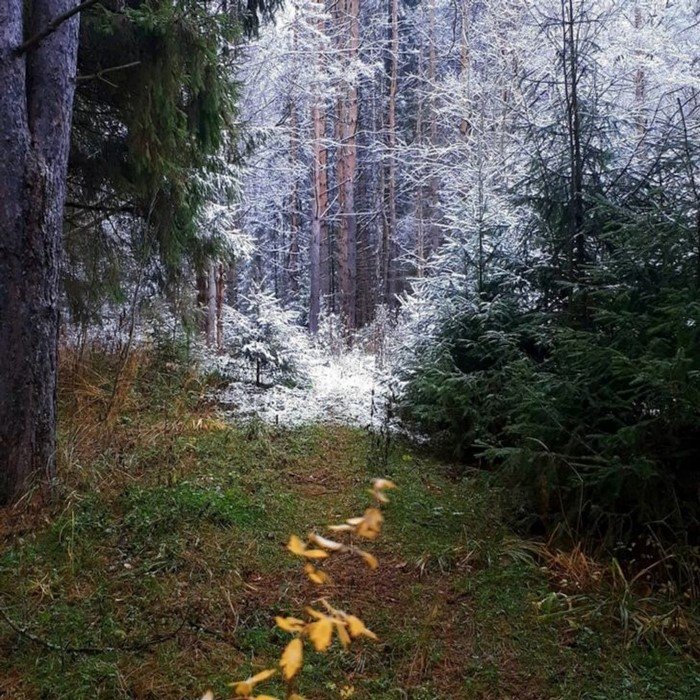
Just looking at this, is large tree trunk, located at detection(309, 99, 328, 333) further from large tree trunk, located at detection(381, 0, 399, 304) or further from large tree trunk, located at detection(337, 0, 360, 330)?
large tree trunk, located at detection(381, 0, 399, 304)

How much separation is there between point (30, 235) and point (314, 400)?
4597mm

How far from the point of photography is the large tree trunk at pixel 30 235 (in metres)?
3.45

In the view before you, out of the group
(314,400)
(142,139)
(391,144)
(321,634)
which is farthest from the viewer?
(391,144)

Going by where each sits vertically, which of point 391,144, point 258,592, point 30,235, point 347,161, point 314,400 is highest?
point 391,144

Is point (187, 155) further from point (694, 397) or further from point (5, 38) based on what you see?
point (694, 397)

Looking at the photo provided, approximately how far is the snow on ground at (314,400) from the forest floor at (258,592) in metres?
1.68

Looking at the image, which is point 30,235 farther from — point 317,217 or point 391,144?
point 391,144

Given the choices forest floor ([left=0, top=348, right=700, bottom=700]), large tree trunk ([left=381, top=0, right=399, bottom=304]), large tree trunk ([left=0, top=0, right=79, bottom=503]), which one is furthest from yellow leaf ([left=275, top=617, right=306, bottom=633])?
large tree trunk ([left=381, top=0, right=399, bottom=304])

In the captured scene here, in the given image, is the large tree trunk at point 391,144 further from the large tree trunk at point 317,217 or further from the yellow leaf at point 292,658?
the yellow leaf at point 292,658

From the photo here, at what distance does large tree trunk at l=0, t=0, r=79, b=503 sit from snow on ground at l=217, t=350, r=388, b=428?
9.36 ft

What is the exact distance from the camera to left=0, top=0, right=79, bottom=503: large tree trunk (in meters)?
3.45

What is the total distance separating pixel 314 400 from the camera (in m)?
7.60

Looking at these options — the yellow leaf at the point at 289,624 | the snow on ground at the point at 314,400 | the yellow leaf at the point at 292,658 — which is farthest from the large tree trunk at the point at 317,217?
the yellow leaf at the point at 292,658

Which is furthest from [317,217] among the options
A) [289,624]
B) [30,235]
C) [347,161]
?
[289,624]
